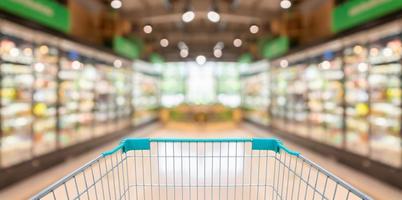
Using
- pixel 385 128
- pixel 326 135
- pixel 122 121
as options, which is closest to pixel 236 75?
pixel 122 121

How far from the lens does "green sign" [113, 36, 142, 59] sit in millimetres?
9211

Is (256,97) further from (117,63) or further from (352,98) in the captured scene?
(352,98)

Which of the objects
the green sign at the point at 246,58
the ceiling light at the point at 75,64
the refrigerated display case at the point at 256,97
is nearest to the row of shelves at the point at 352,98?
the refrigerated display case at the point at 256,97

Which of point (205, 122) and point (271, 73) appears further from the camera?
point (205, 122)

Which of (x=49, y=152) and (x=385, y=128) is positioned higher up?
(x=385, y=128)

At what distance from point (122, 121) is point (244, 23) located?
6631 millimetres

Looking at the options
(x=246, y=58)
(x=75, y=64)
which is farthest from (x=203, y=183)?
(x=246, y=58)

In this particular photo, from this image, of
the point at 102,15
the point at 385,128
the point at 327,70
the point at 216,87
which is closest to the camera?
the point at 385,128

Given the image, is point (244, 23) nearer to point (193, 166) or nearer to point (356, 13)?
point (356, 13)

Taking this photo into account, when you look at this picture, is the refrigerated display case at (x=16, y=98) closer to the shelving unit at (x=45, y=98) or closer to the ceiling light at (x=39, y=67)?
the shelving unit at (x=45, y=98)

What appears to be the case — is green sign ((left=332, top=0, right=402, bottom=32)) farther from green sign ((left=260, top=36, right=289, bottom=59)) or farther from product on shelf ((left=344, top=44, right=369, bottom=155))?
green sign ((left=260, top=36, right=289, bottom=59))

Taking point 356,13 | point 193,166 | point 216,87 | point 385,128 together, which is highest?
point 356,13

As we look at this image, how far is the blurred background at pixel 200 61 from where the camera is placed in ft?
16.2

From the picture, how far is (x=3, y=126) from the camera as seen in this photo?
5.26 metres
